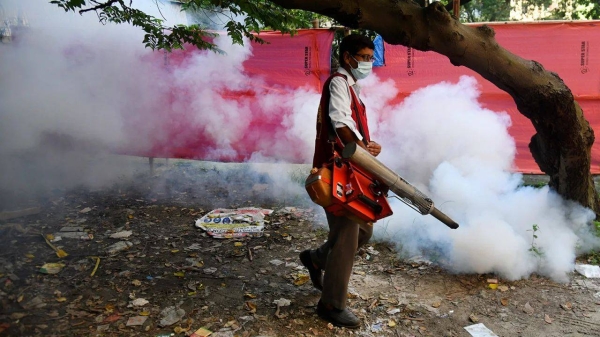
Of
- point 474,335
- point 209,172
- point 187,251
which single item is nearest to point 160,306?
point 187,251

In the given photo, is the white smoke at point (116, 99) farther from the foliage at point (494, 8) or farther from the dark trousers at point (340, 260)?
the foliage at point (494, 8)

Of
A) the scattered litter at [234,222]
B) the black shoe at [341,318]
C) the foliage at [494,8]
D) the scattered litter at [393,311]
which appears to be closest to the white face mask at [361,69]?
the black shoe at [341,318]

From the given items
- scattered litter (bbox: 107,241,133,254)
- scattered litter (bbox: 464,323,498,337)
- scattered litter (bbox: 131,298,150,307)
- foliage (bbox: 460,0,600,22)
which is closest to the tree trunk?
scattered litter (bbox: 464,323,498,337)

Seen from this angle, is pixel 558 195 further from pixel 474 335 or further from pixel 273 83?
pixel 273 83

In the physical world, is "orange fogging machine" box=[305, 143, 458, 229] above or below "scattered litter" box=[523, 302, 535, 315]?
above

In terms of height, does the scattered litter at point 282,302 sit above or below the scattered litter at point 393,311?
above

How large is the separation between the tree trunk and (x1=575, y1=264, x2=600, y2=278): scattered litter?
69cm

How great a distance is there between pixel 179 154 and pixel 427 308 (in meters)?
4.77

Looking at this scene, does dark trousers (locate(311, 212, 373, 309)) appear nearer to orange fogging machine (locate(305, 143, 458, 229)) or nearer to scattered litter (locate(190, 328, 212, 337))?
orange fogging machine (locate(305, 143, 458, 229))

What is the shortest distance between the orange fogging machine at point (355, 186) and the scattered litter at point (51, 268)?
2565mm

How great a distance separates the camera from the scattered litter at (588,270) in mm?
3756

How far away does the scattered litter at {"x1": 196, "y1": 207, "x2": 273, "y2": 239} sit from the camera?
4.94 m

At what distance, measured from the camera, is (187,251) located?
4.51m

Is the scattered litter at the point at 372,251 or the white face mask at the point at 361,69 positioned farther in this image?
the scattered litter at the point at 372,251
